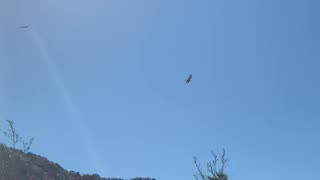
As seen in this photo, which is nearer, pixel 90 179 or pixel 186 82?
pixel 186 82

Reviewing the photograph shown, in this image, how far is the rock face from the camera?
54938 mm

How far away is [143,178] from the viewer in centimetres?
8438

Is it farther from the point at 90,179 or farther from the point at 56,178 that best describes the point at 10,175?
the point at 90,179

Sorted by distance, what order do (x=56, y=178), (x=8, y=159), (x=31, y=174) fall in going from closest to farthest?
1. (x=8, y=159)
2. (x=31, y=174)
3. (x=56, y=178)

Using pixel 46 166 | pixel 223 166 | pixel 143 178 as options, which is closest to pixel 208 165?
pixel 223 166

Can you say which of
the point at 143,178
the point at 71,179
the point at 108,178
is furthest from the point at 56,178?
the point at 143,178

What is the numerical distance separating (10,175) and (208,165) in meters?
19.8

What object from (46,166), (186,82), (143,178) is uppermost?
(143,178)

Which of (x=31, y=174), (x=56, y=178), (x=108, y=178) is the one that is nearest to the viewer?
(x=31, y=174)

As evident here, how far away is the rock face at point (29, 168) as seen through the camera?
54.9m

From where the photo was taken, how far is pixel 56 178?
6912 centimetres

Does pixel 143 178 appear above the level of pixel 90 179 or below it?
above

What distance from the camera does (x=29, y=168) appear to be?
65.1m

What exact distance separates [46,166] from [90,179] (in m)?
6.43
